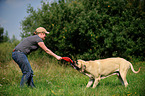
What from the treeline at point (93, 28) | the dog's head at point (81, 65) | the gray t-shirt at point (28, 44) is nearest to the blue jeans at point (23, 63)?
the gray t-shirt at point (28, 44)

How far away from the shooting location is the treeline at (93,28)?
9250mm

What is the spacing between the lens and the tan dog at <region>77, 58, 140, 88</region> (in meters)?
4.64

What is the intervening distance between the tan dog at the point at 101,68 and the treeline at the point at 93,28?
4.19 metres

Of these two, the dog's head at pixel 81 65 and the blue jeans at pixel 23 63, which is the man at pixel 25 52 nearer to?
the blue jeans at pixel 23 63

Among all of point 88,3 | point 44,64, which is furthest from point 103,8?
point 44,64

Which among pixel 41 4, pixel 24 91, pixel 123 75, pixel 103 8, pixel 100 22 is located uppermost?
pixel 41 4

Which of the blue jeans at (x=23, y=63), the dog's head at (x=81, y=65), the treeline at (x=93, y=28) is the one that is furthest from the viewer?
the treeline at (x=93, y=28)

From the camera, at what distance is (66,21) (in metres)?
9.82

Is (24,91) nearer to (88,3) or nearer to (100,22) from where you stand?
(100,22)

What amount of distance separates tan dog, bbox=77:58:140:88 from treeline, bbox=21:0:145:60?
419cm

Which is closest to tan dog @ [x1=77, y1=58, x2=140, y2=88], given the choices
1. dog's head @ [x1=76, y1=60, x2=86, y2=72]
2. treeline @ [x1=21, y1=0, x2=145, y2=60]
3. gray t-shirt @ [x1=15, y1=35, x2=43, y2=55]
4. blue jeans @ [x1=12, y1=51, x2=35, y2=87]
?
dog's head @ [x1=76, y1=60, x2=86, y2=72]

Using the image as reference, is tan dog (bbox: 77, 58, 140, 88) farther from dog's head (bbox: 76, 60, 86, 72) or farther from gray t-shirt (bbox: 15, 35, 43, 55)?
gray t-shirt (bbox: 15, 35, 43, 55)

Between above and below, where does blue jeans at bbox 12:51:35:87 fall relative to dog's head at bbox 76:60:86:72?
above

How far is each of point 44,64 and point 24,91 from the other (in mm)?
4379
